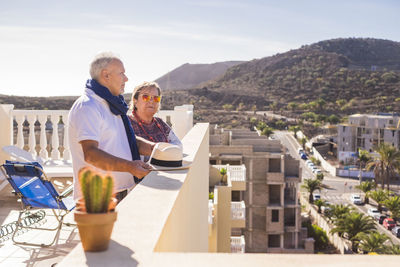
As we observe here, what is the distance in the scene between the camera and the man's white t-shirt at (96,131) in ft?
7.92

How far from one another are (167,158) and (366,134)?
61.3m

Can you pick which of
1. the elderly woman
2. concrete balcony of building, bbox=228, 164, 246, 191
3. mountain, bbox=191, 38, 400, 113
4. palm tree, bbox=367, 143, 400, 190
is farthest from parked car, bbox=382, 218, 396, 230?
mountain, bbox=191, 38, 400, 113

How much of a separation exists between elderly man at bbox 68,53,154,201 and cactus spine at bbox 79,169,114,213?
1068 millimetres

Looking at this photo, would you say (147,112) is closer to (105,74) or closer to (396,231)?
(105,74)

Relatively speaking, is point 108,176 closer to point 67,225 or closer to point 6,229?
point 67,225

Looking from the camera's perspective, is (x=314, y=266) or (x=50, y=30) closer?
(x=314, y=266)

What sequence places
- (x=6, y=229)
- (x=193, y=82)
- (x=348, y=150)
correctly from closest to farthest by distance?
(x=6, y=229)
(x=348, y=150)
(x=193, y=82)

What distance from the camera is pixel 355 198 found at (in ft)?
130

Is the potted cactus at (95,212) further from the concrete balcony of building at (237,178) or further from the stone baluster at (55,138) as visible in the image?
the concrete balcony of building at (237,178)

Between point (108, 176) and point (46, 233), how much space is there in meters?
2.82

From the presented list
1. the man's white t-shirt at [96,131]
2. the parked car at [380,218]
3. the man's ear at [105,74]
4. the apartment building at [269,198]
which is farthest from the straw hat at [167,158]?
the parked car at [380,218]

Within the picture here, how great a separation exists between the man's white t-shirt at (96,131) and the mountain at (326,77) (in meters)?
86.6

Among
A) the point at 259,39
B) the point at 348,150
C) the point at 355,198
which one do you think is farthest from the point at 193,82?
the point at 355,198

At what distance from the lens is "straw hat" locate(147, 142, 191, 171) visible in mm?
2553
